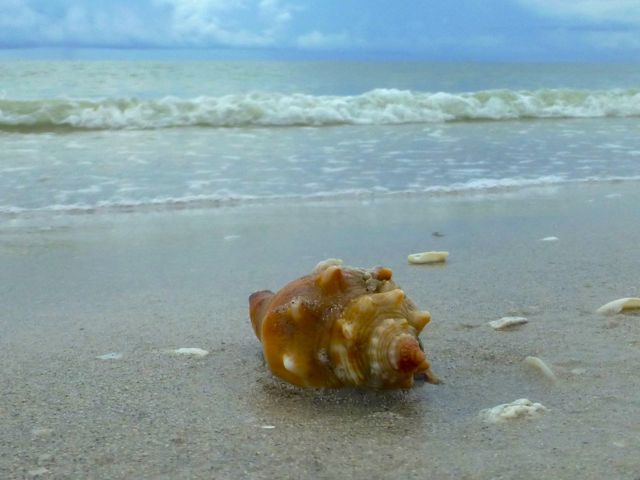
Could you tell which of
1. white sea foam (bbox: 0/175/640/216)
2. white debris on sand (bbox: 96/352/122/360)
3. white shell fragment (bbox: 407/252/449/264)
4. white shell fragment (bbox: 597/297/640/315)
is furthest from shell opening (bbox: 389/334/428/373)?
white sea foam (bbox: 0/175/640/216)

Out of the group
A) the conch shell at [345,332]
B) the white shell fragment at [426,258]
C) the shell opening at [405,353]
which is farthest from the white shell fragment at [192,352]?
the white shell fragment at [426,258]

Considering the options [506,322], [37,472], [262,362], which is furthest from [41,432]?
[506,322]

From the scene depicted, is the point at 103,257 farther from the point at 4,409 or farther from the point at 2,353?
the point at 4,409

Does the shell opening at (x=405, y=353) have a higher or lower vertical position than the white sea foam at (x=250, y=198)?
higher

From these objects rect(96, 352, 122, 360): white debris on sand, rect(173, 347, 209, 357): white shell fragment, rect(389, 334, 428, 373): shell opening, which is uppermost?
rect(389, 334, 428, 373): shell opening

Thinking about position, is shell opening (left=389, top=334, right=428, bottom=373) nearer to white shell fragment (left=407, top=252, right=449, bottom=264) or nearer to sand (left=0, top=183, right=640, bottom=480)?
sand (left=0, top=183, right=640, bottom=480)

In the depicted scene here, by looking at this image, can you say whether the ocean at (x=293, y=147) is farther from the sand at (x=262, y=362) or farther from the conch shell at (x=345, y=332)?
the conch shell at (x=345, y=332)
